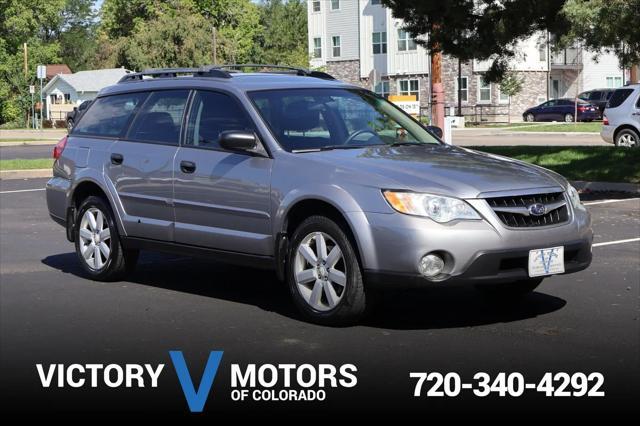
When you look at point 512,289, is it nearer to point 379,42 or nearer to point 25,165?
point 25,165

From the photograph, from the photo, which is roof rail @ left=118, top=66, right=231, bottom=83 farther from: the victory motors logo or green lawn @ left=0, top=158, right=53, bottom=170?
green lawn @ left=0, top=158, right=53, bottom=170

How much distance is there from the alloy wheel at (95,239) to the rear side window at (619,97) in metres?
19.1

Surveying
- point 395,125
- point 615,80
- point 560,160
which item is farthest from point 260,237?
point 615,80

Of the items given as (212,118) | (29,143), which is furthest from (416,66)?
(212,118)

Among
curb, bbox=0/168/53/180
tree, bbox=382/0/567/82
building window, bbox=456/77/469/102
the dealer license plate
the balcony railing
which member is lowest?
curb, bbox=0/168/53/180

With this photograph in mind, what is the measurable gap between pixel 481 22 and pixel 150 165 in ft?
44.8

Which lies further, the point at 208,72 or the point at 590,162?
the point at 590,162

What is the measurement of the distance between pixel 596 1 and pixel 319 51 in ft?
181

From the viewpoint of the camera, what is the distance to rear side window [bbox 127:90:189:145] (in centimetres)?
887

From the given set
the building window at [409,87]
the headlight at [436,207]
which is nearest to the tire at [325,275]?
the headlight at [436,207]

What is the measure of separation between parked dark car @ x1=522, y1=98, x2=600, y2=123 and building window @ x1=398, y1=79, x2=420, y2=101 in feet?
32.0

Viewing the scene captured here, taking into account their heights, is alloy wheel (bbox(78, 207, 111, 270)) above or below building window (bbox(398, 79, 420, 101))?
below

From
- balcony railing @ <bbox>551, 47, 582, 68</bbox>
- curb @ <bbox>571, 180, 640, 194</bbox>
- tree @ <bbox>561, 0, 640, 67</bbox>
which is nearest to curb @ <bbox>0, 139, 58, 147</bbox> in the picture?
tree @ <bbox>561, 0, 640, 67</bbox>

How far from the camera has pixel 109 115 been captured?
32.1ft
